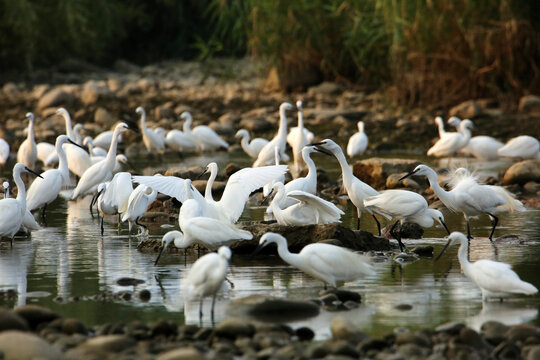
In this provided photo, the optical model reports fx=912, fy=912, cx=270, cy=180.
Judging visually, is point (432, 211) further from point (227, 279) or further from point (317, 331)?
point (317, 331)

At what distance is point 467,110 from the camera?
24.8 m

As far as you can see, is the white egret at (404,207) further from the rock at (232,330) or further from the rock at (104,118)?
the rock at (104,118)

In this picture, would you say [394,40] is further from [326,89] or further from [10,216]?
[10,216]

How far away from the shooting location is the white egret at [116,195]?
1235 centimetres

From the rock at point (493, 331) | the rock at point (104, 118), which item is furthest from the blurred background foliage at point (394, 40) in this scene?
the rock at point (493, 331)

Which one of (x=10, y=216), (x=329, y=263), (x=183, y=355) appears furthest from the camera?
(x=10, y=216)

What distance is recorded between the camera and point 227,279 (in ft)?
29.7

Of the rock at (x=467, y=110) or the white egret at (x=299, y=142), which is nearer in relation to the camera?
the white egret at (x=299, y=142)

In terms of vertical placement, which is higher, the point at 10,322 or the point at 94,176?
the point at 94,176

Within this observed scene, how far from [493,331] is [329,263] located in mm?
1819

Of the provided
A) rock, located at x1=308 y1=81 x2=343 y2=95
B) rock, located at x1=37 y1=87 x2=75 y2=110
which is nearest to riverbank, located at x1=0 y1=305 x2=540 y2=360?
rock, located at x1=308 y1=81 x2=343 y2=95

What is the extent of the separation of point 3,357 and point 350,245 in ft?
16.1

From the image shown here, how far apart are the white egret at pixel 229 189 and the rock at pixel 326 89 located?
60.0ft

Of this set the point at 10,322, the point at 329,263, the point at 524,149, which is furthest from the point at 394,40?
the point at 10,322
